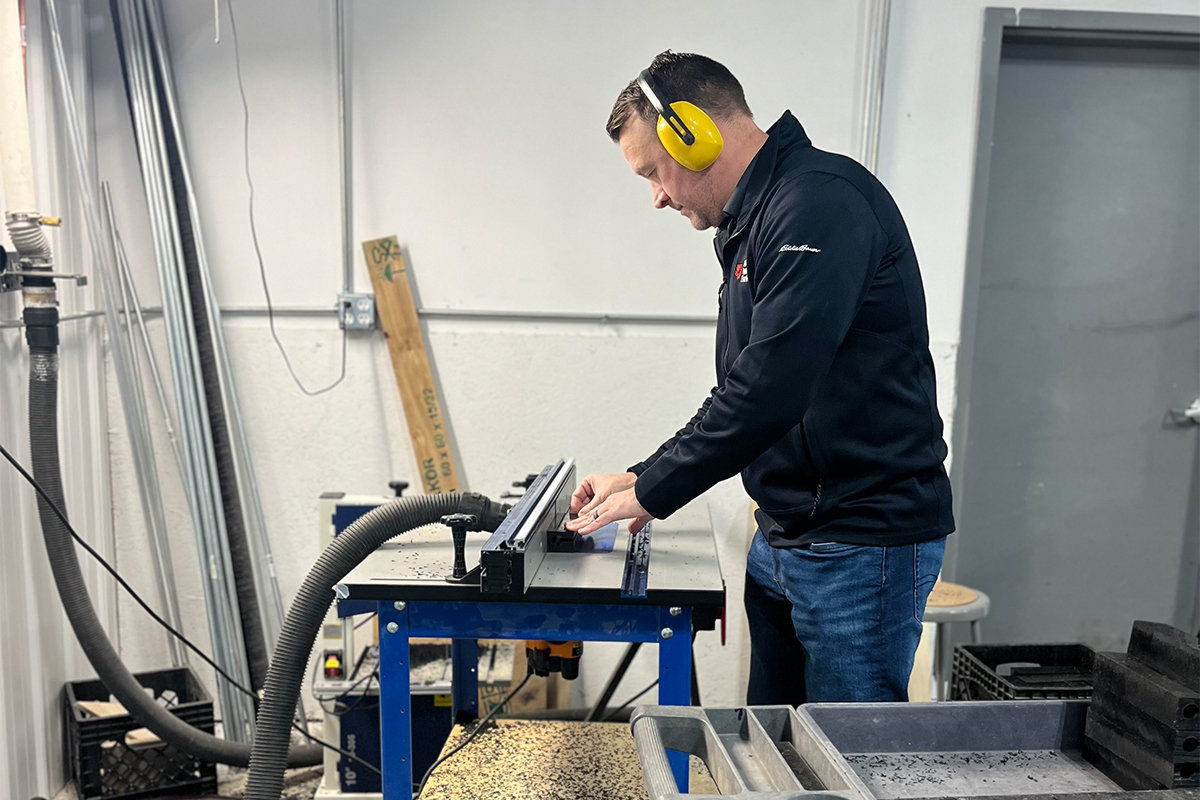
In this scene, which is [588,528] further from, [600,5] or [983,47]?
[983,47]

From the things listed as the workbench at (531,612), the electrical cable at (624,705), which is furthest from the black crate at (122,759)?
the workbench at (531,612)

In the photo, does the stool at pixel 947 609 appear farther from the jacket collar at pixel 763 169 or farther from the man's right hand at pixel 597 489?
the jacket collar at pixel 763 169

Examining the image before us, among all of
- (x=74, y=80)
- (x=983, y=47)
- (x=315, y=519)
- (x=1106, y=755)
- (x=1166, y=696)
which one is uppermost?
(x=983, y=47)

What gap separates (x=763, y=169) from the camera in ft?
4.58

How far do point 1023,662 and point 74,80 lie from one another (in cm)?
254

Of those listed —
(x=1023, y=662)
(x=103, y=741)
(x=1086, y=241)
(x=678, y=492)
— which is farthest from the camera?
(x=1086, y=241)

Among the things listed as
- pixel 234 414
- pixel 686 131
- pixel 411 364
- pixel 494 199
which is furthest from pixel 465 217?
pixel 686 131

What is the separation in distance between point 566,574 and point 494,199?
1428mm

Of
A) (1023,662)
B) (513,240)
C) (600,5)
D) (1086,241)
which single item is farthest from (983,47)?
(1023,662)

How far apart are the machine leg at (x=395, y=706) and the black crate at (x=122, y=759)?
3.60 feet

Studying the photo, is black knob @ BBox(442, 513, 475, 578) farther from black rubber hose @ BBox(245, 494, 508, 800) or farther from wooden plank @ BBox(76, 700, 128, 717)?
wooden plank @ BBox(76, 700, 128, 717)

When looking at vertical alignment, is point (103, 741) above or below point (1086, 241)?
below

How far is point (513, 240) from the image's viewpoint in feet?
8.32

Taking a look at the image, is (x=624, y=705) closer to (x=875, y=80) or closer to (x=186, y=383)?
(x=186, y=383)
